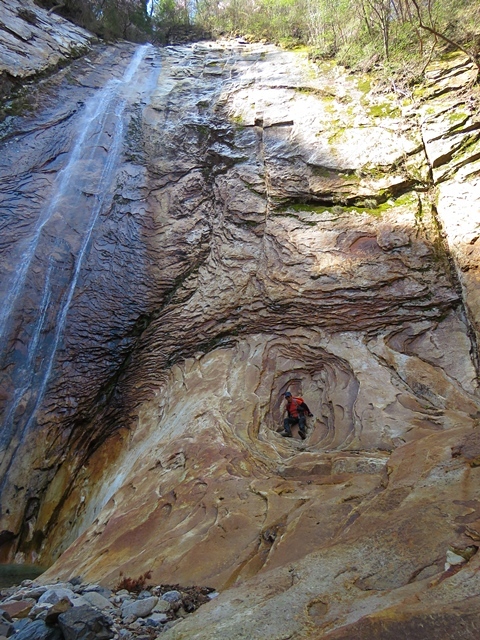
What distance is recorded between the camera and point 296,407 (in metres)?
7.51

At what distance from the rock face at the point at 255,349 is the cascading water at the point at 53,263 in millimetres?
54

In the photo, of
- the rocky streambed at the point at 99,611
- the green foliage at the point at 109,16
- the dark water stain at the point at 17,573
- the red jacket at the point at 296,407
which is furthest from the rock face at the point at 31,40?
the rocky streambed at the point at 99,611

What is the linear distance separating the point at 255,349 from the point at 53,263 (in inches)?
205

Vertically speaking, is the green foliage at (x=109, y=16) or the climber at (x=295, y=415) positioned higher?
the green foliage at (x=109, y=16)

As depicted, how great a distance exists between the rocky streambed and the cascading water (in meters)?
5.10

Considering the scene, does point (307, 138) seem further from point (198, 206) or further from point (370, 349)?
point (370, 349)

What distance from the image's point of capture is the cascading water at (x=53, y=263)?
348 inches

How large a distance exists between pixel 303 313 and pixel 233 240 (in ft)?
9.01

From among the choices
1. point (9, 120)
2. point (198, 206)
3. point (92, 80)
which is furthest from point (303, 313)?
point (92, 80)

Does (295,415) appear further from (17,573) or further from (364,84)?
(364,84)

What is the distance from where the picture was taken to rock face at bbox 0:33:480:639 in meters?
3.35

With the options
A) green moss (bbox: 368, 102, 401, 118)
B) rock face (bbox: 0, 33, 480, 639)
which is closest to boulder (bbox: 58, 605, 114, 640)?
rock face (bbox: 0, 33, 480, 639)

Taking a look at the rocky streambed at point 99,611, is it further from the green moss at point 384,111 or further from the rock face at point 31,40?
the rock face at point 31,40

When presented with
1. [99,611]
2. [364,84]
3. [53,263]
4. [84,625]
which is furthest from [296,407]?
[364,84]
